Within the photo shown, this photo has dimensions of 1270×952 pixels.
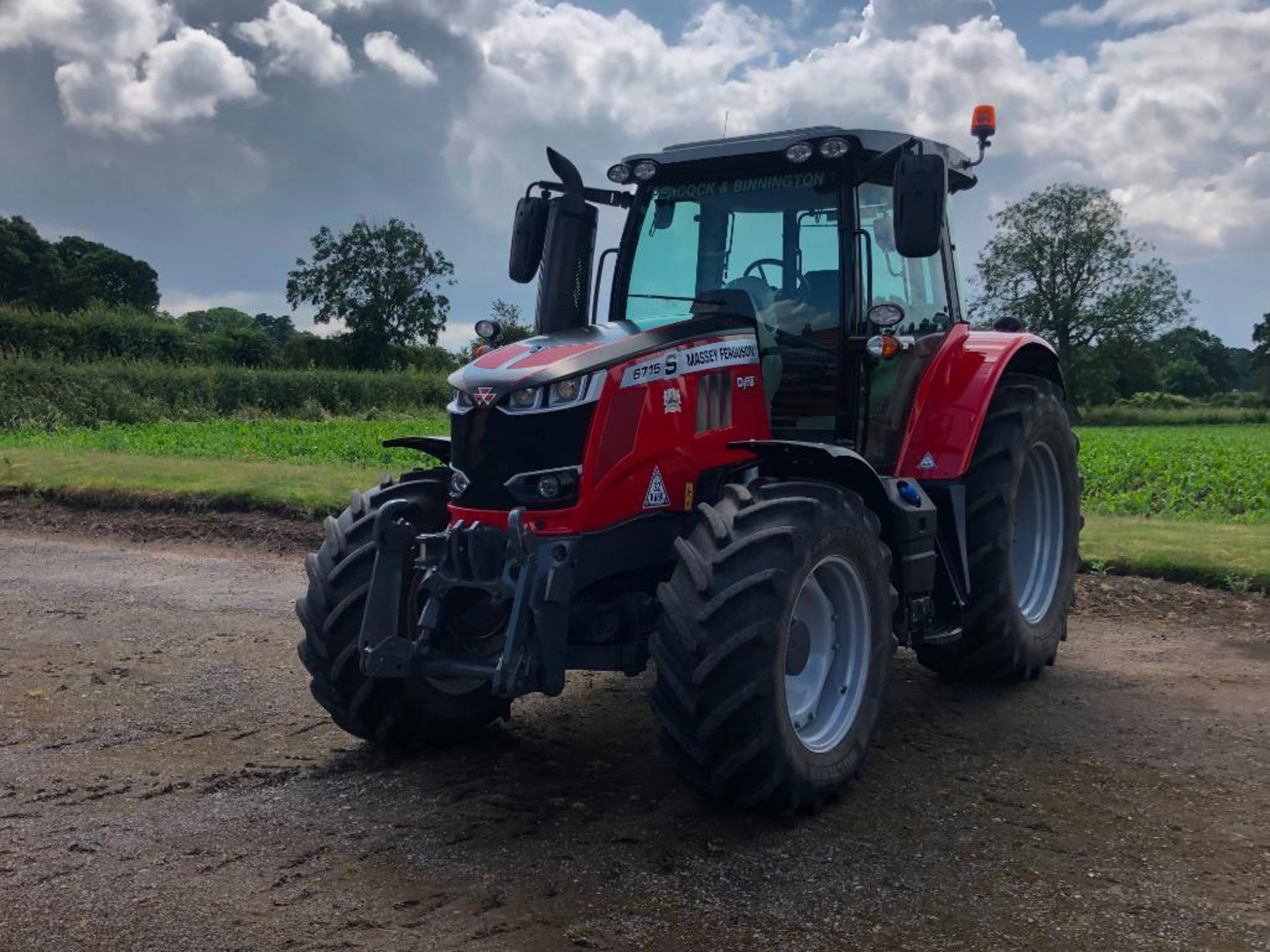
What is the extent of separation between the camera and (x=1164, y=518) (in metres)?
13.5

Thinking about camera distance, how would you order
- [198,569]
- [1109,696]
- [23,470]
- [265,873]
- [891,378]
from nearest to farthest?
1. [265,873]
2. [891,378]
3. [1109,696]
4. [198,569]
5. [23,470]

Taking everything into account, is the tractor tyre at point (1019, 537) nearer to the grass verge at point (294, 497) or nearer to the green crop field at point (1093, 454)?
the grass verge at point (294, 497)

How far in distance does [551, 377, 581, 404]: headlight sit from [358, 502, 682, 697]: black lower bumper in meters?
0.48

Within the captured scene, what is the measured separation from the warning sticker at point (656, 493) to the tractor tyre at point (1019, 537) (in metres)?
2.03

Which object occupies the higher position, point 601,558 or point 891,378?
point 891,378

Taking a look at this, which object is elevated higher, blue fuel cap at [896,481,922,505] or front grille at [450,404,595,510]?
front grille at [450,404,595,510]

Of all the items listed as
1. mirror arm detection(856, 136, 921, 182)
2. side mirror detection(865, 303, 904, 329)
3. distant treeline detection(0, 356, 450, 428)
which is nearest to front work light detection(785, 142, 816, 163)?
mirror arm detection(856, 136, 921, 182)

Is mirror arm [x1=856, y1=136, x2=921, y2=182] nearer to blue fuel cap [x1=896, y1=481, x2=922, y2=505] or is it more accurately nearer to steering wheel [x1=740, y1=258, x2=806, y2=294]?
steering wheel [x1=740, y1=258, x2=806, y2=294]

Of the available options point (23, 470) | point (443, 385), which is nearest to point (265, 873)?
point (23, 470)

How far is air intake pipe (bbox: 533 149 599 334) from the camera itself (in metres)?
5.84

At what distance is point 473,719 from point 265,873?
1537mm

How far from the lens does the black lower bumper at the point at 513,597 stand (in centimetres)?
456

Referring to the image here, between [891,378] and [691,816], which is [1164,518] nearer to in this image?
[891,378]

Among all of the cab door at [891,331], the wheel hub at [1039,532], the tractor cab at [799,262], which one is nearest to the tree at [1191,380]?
the wheel hub at [1039,532]
